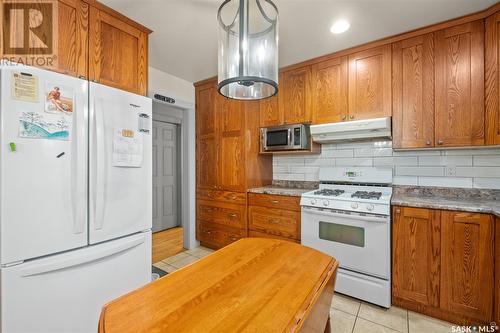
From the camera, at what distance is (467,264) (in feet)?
5.71

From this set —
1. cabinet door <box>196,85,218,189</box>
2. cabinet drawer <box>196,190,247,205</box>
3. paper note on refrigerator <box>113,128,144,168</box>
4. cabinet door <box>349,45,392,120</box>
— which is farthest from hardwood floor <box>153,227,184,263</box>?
cabinet door <box>349,45,392,120</box>

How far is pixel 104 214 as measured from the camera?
1625 millimetres

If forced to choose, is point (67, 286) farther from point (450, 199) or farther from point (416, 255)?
point (450, 199)

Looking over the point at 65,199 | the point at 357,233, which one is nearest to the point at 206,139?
the point at 65,199

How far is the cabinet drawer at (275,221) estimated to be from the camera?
2.57 m

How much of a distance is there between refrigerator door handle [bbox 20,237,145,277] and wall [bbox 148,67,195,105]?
201 centimetres

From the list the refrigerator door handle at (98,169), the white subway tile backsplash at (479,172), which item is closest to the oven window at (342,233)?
the white subway tile backsplash at (479,172)

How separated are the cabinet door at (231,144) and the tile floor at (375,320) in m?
1.69

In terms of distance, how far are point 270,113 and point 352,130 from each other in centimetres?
109

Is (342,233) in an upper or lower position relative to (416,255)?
upper

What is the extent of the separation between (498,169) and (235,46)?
8.65 ft

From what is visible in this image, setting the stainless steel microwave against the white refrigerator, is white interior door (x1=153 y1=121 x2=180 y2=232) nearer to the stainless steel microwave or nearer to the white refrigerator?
the stainless steel microwave

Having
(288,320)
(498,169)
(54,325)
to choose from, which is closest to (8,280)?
(54,325)

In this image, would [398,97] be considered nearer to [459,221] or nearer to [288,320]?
[459,221]
